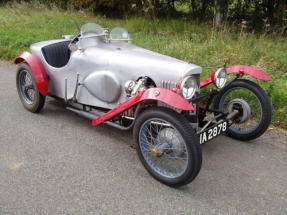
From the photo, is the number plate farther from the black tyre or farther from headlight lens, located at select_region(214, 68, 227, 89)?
the black tyre

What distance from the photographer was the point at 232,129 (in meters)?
4.09

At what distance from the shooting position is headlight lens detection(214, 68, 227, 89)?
3.62 meters

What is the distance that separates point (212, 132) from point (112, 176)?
3.43ft

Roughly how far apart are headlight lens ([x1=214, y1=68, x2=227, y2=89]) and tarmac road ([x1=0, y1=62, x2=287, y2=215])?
0.72 meters

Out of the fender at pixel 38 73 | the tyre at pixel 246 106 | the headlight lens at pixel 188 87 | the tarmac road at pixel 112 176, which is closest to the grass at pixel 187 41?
the tyre at pixel 246 106

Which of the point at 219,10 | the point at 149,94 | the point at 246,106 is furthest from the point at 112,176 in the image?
the point at 219,10

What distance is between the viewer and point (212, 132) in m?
3.32

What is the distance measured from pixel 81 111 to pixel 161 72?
50.0 inches

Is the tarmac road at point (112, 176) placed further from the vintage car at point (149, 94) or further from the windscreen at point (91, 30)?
the windscreen at point (91, 30)

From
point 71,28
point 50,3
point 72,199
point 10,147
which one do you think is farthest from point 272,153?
→ point 50,3

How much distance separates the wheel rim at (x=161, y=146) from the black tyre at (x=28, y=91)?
190cm

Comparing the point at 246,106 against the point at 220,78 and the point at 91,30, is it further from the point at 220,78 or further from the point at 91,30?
the point at 91,30

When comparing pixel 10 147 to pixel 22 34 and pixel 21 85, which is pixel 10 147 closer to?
pixel 21 85

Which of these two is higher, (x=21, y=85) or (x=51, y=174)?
(x=21, y=85)
